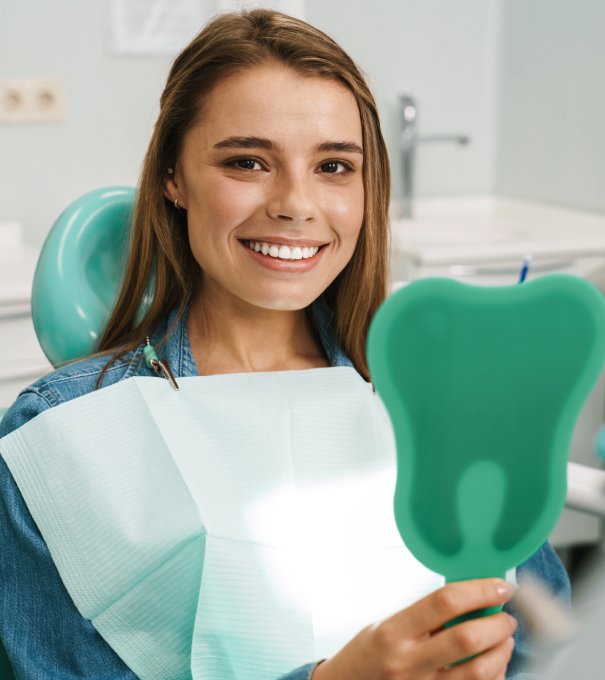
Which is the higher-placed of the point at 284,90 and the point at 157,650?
the point at 284,90

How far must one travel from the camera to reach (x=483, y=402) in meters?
0.50

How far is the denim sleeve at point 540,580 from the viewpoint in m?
0.93

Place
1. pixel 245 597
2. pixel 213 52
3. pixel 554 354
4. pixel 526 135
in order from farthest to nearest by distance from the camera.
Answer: pixel 526 135, pixel 213 52, pixel 245 597, pixel 554 354

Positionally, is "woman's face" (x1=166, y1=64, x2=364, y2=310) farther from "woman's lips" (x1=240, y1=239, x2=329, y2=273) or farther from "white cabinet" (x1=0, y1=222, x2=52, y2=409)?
"white cabinet" (x1=0, y1=222, x2=52, y2=409)

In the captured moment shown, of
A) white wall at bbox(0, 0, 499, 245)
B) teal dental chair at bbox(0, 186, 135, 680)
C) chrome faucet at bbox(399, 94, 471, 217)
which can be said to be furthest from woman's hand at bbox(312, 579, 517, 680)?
chrome faucet at bbox(399, 94, 471, 217)

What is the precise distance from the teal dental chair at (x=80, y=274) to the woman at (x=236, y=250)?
0.06 meters

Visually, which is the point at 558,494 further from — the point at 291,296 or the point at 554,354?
the point at 291,296

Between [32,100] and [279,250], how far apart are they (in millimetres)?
1726

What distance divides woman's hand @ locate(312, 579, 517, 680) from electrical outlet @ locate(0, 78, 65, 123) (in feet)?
6.89

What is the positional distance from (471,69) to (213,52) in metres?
2.11

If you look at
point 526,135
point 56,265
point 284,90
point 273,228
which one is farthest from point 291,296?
point 526,135

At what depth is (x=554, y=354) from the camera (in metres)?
0.49

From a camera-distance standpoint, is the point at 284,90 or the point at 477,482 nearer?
the point at 477,482

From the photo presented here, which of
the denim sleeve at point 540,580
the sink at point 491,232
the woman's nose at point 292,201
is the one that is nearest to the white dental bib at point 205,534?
the denim sleeve at point 540,580
